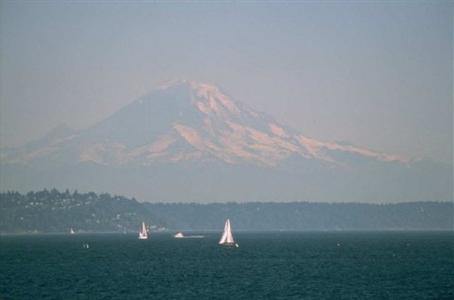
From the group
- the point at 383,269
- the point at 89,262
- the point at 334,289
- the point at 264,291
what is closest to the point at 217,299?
the point at 264,291

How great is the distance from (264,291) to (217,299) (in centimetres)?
832

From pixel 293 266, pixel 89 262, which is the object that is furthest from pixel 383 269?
pixel 89 262

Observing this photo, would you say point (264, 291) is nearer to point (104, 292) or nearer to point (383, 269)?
point (104, 292)

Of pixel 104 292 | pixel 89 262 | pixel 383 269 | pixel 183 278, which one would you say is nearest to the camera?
pixel 104 292

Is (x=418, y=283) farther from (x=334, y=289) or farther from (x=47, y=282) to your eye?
(x=47, y=282)

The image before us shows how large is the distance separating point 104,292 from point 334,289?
77.0 feet

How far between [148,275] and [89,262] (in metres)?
34.6

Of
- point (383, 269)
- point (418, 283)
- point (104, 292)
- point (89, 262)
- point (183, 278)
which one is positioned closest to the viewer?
point (104, 292)

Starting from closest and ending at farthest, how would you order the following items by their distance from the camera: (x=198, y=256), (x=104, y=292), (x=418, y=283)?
(x=104, y=292) → (x=418, y=283) → (x=198, y=256)

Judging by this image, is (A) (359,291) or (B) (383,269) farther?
(B) (383,269)

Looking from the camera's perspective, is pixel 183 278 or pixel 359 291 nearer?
pixel 359 291

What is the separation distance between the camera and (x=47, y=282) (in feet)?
372

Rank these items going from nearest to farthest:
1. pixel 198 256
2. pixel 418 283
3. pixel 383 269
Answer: pixel 418 283
pixel 383 269
pixel 198 256

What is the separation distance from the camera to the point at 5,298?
94438mm
